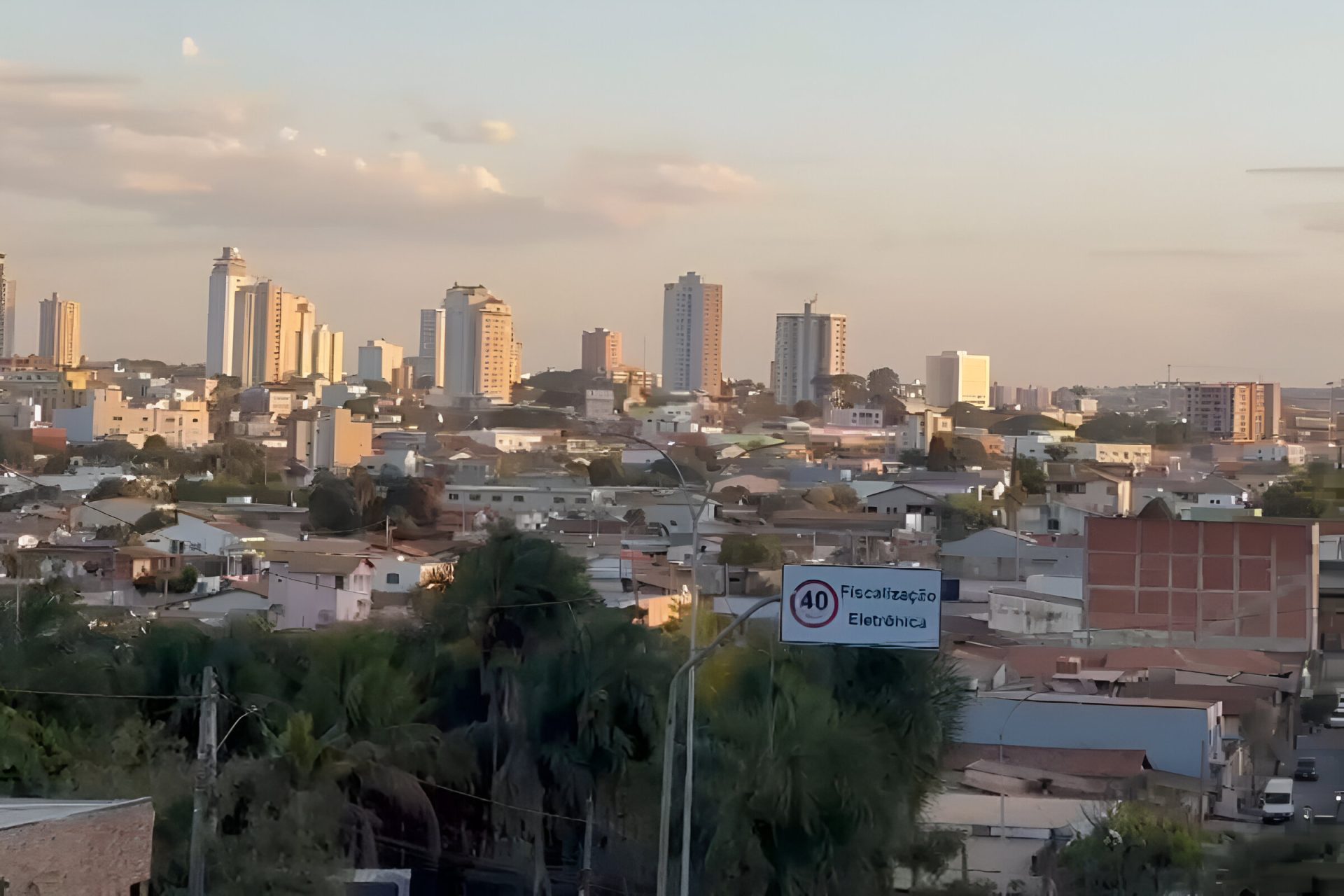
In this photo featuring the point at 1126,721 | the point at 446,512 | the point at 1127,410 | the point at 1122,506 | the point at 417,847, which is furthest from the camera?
the point at 1127,410

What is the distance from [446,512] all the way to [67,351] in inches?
4314

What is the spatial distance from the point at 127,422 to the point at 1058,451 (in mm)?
44355

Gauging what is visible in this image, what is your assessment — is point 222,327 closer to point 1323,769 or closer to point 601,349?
point 601,349

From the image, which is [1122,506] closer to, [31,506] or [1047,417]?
[31,506]

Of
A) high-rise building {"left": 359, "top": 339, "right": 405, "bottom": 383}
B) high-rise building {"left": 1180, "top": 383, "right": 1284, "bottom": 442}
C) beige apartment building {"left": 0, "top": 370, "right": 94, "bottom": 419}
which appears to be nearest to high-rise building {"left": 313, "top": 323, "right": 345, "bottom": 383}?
high-rise building {"left": 359, "top": 339, "right": 405, "bottom": 383}

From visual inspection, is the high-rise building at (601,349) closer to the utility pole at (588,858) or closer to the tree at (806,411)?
the tree at (806,411)

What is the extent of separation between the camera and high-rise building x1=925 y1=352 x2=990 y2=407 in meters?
113

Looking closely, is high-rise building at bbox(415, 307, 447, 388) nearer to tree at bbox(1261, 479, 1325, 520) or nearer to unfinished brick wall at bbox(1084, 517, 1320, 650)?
tree at bbox(1261, 479, 1325, 520)

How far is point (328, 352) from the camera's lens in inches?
6102

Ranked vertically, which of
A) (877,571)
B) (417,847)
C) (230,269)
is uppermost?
(230,269)

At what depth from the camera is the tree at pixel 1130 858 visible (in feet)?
48.3

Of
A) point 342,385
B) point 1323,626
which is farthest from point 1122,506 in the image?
point 342,385

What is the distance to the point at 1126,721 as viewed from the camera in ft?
66.6

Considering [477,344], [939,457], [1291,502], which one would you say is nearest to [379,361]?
[477,344]
